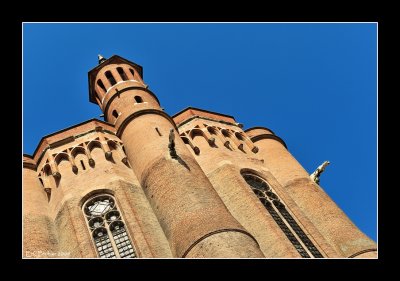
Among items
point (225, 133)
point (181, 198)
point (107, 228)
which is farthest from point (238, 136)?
point (107, 228)

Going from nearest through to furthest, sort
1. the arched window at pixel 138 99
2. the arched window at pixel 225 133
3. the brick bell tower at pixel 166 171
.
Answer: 1. the brick bell tower at pixel 166 171
2. the arched window at pixel 138 99
3. the arched window at pixel 225 133

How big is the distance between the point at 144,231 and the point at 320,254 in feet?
18.4

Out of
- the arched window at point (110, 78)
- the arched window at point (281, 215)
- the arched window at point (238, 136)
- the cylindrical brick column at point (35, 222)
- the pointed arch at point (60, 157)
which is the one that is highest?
the arched window at point (110, 78)

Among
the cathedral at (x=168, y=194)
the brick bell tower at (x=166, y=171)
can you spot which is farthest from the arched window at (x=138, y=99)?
the cathedral at (x=168, y=194)

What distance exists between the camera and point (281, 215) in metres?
20.7

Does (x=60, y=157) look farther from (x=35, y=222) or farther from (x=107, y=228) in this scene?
(x=107, y=228)

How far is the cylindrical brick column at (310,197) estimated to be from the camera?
64.8 feet

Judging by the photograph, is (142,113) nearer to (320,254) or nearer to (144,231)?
(144,231)

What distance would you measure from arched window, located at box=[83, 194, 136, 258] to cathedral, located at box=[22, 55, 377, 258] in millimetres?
36

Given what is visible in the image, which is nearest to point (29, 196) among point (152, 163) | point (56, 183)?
point (56, 183)

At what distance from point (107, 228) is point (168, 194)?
229cm

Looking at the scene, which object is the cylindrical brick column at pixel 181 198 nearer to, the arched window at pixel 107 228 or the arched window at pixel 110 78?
the arched window at pixel 107 228

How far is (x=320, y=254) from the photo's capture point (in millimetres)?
19094

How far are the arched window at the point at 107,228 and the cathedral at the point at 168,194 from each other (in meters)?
0.04
